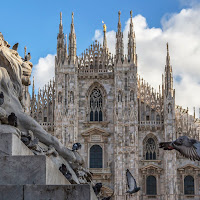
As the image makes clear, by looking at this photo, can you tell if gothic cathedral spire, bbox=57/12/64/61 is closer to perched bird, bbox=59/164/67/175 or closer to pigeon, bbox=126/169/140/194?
pigeon, bbox=126/169/140/194

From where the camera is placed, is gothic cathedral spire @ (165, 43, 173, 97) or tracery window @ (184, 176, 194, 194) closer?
tracery window @ (184, 176, 194, 194)

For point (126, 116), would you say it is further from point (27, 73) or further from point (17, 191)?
point (17, 191)

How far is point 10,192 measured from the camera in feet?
17.7

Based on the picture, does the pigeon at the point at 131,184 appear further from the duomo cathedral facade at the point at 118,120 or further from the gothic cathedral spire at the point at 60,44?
the gothic cathedral spire at the point at 60,44

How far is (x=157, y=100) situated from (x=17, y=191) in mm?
33631

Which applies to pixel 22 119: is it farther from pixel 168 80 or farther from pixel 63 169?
pixel 168 80

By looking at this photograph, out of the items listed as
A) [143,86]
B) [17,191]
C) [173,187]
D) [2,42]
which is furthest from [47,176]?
[143,86]

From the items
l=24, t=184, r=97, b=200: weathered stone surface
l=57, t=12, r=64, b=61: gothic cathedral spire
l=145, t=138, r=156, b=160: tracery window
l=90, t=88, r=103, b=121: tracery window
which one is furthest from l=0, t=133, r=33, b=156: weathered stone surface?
l=57, t=12, r=64, b=61: gothic cathedral spire

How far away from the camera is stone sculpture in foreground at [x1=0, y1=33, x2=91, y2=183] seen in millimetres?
6949

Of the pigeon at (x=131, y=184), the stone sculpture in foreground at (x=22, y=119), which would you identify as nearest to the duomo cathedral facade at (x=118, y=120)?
the pigeon at (x=131, y=184)

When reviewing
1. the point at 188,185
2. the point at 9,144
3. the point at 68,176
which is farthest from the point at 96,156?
the point at 9,144

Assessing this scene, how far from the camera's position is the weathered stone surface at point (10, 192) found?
539 centimetres

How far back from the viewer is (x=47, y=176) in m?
5.83

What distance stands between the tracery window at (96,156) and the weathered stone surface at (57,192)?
31.8 metres
